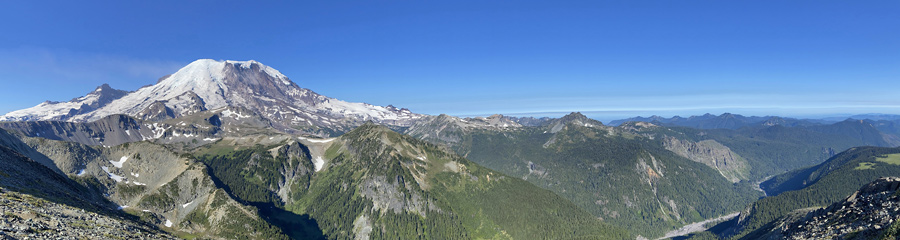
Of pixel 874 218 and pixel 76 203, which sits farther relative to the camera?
pixel 76 203

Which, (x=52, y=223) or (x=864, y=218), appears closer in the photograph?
(x=864, y=218)

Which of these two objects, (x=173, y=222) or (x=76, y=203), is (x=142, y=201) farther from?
(x=76, y=203)

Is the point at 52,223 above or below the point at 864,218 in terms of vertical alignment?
below

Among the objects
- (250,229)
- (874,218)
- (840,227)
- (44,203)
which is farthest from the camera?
(250,229)

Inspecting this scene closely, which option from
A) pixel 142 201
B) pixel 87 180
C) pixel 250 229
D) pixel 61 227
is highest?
pixel 61 227

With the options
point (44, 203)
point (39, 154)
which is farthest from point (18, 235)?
point (39, 154)

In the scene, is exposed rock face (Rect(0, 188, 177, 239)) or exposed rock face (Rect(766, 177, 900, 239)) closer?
exposed rock face (Rect(766, 177, 900, 239))

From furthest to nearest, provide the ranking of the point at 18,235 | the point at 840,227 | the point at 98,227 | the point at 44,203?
the point at 44,203 → the point at 98,227 → the point at 840,227 → the point at 18,235

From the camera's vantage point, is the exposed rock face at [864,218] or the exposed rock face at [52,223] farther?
the exposed rock face at [52,223]
